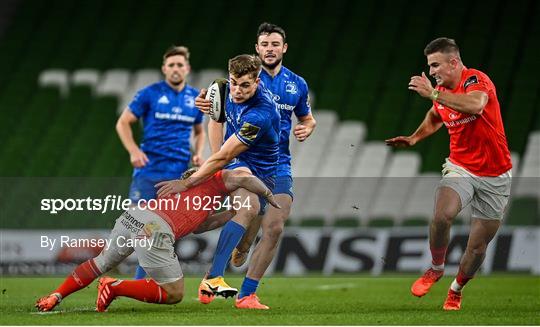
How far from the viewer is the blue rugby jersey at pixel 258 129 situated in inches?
320

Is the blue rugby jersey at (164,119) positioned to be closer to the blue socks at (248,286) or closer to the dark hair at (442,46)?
the blue socks at (248,286)

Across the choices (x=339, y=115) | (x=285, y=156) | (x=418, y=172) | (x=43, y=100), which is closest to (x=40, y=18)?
(x=43, y=100)

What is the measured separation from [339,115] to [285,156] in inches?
351

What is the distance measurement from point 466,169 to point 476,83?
2.37 feet

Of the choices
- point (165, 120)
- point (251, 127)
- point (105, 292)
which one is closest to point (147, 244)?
point (105, 292)

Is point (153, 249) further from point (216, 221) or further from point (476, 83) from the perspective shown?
point (476, 83)

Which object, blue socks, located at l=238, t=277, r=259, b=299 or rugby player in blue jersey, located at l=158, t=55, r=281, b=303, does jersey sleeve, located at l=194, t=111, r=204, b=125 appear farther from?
blue socks, located at l=238, t=277, r=259, b=299

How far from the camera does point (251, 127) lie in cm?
809

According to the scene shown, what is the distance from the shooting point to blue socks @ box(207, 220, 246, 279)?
27.1 feet

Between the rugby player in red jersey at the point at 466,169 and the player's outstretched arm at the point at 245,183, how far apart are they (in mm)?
1119

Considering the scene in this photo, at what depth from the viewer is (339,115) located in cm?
1784

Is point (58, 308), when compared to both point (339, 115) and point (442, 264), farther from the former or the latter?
point (339, 115)

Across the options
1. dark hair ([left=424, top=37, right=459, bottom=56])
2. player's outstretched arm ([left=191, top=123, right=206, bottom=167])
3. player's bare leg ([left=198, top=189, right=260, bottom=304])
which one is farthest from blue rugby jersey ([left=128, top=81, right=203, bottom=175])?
dark hair ([left=424, top=37, right=459, bottom=56])

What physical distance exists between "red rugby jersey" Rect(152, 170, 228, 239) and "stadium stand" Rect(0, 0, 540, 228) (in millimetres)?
6386
